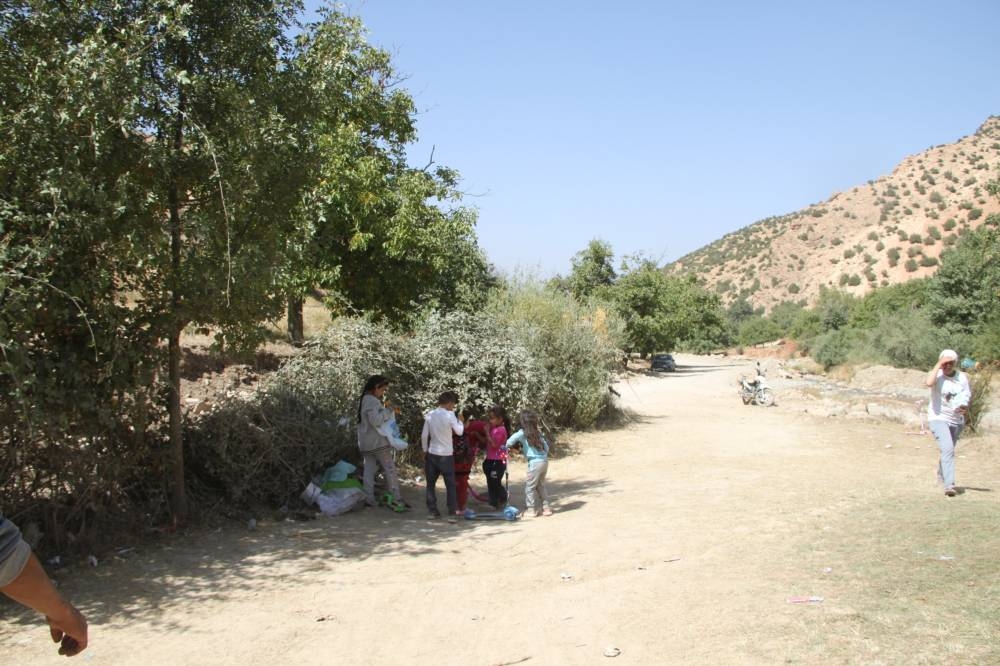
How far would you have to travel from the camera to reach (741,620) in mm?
5039

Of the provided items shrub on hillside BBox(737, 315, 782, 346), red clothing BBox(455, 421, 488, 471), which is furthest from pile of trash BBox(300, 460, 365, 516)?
shrub on hillside BBox(737, 315, 782, 346)

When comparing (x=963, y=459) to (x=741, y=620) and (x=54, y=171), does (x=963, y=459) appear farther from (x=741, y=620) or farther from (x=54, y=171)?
(x=54, y=171)

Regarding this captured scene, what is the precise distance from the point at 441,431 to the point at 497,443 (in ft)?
2.50

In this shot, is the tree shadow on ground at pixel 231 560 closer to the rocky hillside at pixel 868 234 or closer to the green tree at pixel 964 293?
the green tree at pixel 964 293

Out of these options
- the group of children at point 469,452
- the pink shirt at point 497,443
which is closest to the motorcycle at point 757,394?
the group of children at point 469,452

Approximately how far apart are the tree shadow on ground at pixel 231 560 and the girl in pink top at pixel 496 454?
727mm

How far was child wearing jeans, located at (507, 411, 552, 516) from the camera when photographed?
8.92 meters

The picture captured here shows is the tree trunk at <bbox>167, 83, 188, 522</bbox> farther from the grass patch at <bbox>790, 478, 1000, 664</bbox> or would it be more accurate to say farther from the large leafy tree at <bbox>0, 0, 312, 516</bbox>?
the grass patch at <bbox>790, 478, 1000, 664</bbox>

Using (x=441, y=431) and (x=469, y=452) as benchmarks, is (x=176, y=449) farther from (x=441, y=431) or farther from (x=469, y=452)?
(x=469, y=452)

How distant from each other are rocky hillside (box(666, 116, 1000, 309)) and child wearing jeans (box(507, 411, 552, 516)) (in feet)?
218

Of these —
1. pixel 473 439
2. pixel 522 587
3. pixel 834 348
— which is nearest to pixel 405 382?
pixel 473 439

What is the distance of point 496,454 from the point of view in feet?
30.2

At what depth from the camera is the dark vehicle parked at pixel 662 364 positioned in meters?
47.0

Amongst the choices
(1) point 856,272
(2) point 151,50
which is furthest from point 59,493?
(1) point 856,272
